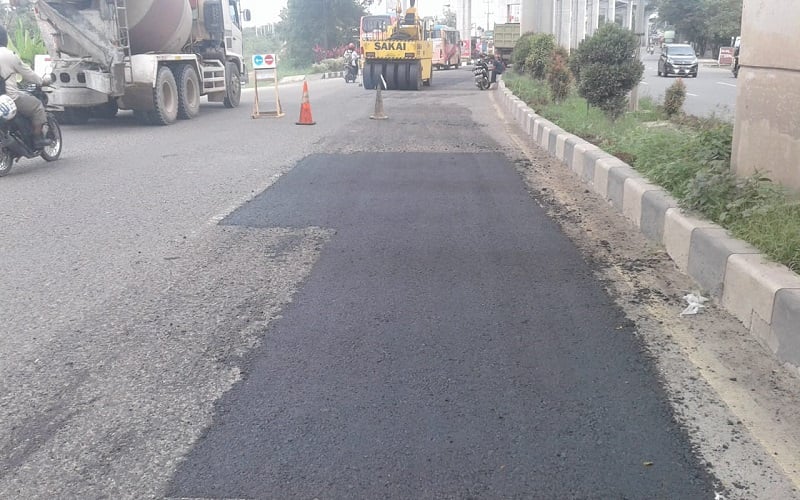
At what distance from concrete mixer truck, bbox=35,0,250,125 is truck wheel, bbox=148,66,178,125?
0.02m

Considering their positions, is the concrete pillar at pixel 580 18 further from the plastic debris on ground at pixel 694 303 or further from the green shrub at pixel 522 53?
the plastic debris on ground at pixel 694 303

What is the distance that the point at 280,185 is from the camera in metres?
9.07

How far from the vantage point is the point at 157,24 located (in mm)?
16156

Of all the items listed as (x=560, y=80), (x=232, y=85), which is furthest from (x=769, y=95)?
(x=232, y=85)

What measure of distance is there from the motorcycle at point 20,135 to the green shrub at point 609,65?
813 cm

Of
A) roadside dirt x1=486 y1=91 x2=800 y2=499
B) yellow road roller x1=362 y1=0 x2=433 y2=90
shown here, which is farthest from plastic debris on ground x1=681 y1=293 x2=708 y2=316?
yellow road roller x1=362 y1=0 x2=433 y2=90

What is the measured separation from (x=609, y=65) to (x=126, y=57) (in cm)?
939

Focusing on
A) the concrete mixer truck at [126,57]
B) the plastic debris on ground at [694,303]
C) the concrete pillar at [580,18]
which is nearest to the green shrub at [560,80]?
the concrete mixer truck at [126,57]

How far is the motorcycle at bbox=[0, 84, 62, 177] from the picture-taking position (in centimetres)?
983

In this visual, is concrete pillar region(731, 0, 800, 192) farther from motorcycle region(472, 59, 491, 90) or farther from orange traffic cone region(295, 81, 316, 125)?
motorcycle region(472, 59, 491, 90)

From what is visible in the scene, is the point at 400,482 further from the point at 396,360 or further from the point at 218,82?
the point at 218,82

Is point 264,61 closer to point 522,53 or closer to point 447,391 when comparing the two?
point 522,53

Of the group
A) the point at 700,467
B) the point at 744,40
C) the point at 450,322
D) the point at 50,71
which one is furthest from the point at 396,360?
→ the point at 50,71

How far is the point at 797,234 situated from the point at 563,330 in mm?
1564
